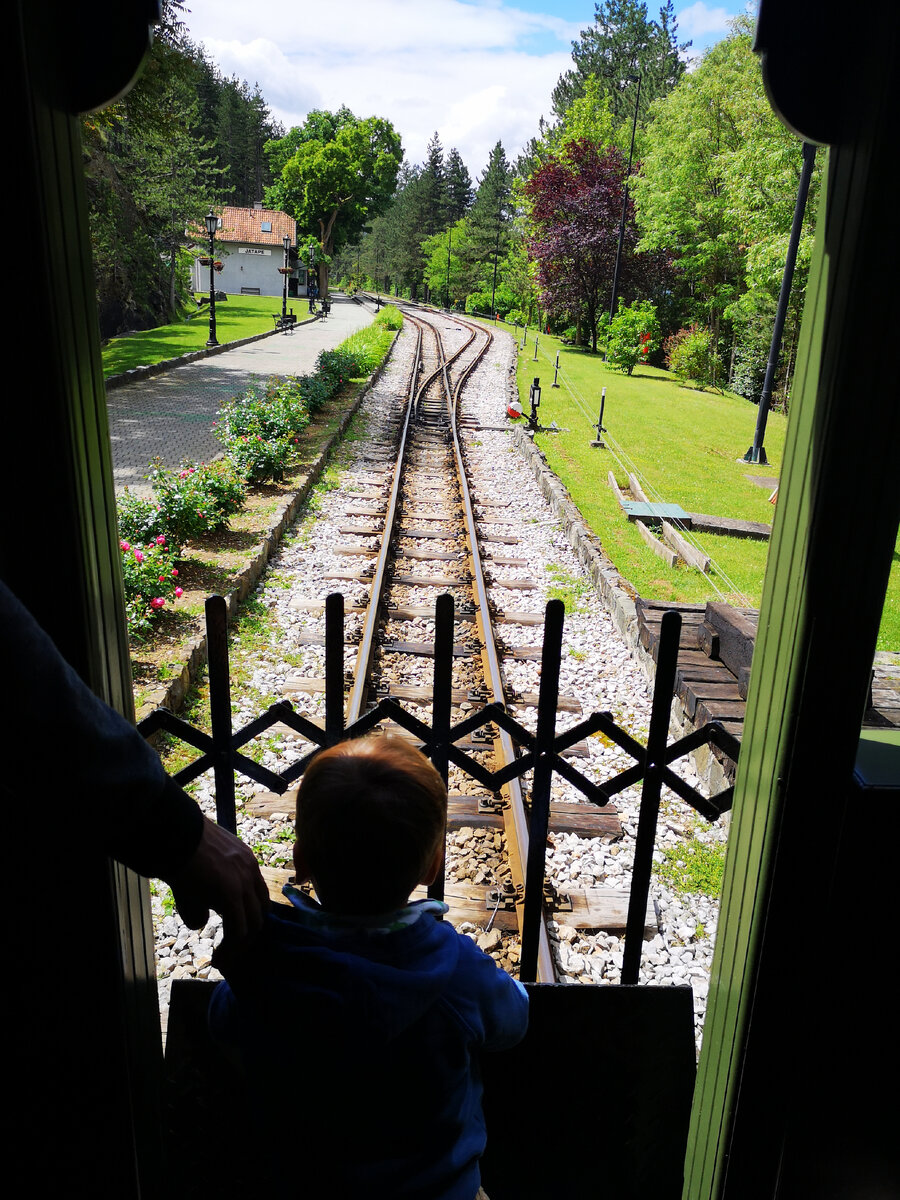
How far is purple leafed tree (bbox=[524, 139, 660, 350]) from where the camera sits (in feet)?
118

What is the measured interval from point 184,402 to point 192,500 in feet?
36.1

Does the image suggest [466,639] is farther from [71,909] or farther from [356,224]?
[356,224]

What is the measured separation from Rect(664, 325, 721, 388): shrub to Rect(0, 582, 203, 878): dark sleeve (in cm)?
2740

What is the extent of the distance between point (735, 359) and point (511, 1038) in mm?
28296

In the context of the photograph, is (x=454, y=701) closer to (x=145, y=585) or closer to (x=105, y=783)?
(x=145, y=585)

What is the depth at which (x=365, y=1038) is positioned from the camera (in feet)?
4.36

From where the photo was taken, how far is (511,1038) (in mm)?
1517

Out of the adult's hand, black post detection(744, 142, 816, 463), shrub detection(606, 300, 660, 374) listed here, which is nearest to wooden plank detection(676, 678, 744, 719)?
the adult's hand

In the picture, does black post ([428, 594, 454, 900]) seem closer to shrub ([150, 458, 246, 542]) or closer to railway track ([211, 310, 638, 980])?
railway track ([211, 310, 638, 980])

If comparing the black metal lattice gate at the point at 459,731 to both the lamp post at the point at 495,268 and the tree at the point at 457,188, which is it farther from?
the tree at the point at 457,188

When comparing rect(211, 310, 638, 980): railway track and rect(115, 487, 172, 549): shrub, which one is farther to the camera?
rect(115, 487, 172, 549): shrub

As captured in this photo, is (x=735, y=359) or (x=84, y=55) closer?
(x=84, y=55)

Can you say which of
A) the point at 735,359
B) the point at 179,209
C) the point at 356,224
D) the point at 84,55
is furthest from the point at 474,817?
the point at 356,224

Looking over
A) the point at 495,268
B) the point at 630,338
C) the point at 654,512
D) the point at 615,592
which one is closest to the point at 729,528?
the point at 654,512
